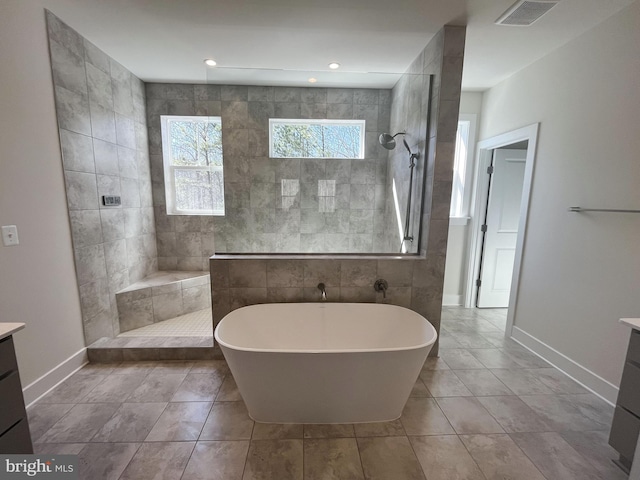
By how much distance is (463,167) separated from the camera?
131 inches

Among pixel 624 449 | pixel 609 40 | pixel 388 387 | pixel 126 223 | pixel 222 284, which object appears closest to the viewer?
pixel 624 449

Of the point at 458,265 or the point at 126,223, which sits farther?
the point at 458,265

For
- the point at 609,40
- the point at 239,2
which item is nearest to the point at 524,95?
the point at 609,40

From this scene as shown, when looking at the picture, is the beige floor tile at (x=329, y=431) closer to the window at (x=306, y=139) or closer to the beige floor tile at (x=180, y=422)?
the beige floor tile at (x=180, y=422)

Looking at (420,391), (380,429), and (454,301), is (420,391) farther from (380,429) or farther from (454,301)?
(454,301)

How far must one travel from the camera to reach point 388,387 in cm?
158

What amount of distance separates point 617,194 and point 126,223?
4190mm

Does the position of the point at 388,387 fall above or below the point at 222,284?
below

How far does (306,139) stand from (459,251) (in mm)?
2319

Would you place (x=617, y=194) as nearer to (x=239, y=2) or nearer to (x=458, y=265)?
(x=458, y=265)

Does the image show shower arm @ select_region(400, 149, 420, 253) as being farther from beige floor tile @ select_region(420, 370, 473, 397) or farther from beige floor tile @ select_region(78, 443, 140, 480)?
beige floor tile @ select_region(78, 443, 140, 480)

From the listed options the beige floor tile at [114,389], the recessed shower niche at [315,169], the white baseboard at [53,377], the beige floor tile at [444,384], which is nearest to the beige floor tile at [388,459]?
the beige floor tile at [444,384]

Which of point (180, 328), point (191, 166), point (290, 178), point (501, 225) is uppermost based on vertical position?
point (191, 166)

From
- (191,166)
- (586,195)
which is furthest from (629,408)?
(191,166)
